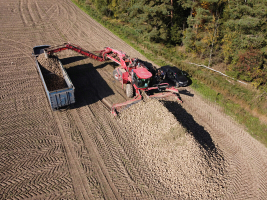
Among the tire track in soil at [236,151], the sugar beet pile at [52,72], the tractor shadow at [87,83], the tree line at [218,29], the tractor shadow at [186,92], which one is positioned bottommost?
the tire track in soil at [236,151]

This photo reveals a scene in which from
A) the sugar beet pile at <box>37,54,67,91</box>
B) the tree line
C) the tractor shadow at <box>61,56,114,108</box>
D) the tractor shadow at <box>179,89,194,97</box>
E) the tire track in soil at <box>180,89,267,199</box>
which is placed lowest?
the tire track in soil at <box>180,89,267,199</box>

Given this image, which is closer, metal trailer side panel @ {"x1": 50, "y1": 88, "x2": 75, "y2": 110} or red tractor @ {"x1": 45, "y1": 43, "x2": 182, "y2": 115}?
metal trailer side panel @ {"x1": 50, "y1": 88, "x2": 75, "y2": 110}

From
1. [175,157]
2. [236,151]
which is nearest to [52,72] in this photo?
[175,157]

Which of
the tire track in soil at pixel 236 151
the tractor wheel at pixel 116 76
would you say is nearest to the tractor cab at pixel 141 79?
the tractor wheel at pixel 116 76

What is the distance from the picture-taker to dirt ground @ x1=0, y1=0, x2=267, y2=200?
9.27 metres

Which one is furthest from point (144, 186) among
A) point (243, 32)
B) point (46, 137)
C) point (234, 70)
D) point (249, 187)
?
point (243, 32)

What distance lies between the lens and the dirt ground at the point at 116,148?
9.27m

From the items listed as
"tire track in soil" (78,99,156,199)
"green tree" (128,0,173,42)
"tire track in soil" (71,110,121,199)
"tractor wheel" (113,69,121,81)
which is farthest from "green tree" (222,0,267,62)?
"tire track in soil" (71,110,121,199)

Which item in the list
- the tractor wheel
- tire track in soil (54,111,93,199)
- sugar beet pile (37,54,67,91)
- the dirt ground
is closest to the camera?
tire track in soil (54,111,93,199)

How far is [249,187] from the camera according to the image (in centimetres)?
983

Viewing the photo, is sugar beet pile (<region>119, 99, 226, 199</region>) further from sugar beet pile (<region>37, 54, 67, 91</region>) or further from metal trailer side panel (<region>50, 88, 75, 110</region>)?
sugar beet pile (<region>37, 54, 67, 91</region>)

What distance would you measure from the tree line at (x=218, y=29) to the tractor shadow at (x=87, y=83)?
8.29m

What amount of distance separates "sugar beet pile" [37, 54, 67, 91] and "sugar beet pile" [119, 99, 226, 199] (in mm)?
5747

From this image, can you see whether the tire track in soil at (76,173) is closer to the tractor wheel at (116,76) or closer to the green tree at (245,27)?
the tractor wheel at (116,76)
